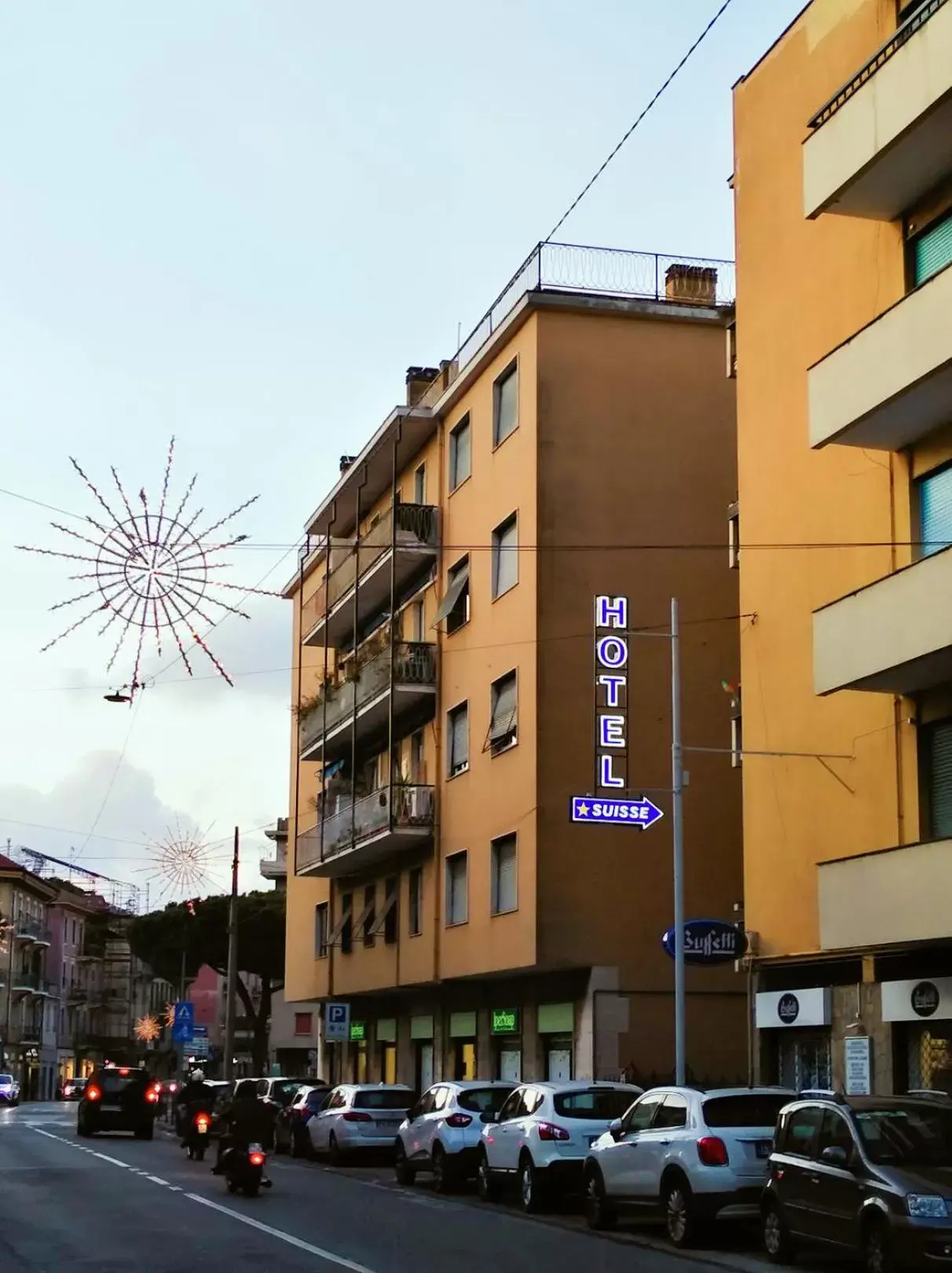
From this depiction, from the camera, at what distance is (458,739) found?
37.6 metres

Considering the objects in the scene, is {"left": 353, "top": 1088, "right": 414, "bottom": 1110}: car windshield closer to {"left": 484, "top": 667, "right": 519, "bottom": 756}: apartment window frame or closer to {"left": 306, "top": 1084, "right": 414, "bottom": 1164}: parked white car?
{"left": 306, "top": 1084, "right": 414, "bottom": 1164}: parked white car

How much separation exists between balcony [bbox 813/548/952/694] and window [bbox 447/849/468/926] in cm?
1520

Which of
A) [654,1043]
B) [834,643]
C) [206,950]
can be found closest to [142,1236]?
[834,643]

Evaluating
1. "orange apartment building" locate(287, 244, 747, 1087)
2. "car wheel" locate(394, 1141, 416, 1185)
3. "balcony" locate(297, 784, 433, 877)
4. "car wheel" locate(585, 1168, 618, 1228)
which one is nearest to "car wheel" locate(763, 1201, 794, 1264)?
"car wheel" locate(585, 1168, 618, 1228)

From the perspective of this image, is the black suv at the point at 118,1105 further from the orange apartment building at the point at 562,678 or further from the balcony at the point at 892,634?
the balcony at the point at 892,634

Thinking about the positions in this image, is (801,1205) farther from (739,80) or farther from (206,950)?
(206,950)

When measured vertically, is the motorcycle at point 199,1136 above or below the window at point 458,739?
below

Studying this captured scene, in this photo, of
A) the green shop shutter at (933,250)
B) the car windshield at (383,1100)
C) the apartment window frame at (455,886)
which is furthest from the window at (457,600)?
the green shop shutter at (933,250)

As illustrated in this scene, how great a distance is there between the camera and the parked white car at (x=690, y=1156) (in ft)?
57.5

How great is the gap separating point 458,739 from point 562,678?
17.5 feet

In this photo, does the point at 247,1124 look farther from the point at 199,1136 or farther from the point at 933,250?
the point at 933,250

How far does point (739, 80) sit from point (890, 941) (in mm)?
13786

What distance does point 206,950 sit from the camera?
74938 millimetres

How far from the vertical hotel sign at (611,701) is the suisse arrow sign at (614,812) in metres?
0.29
